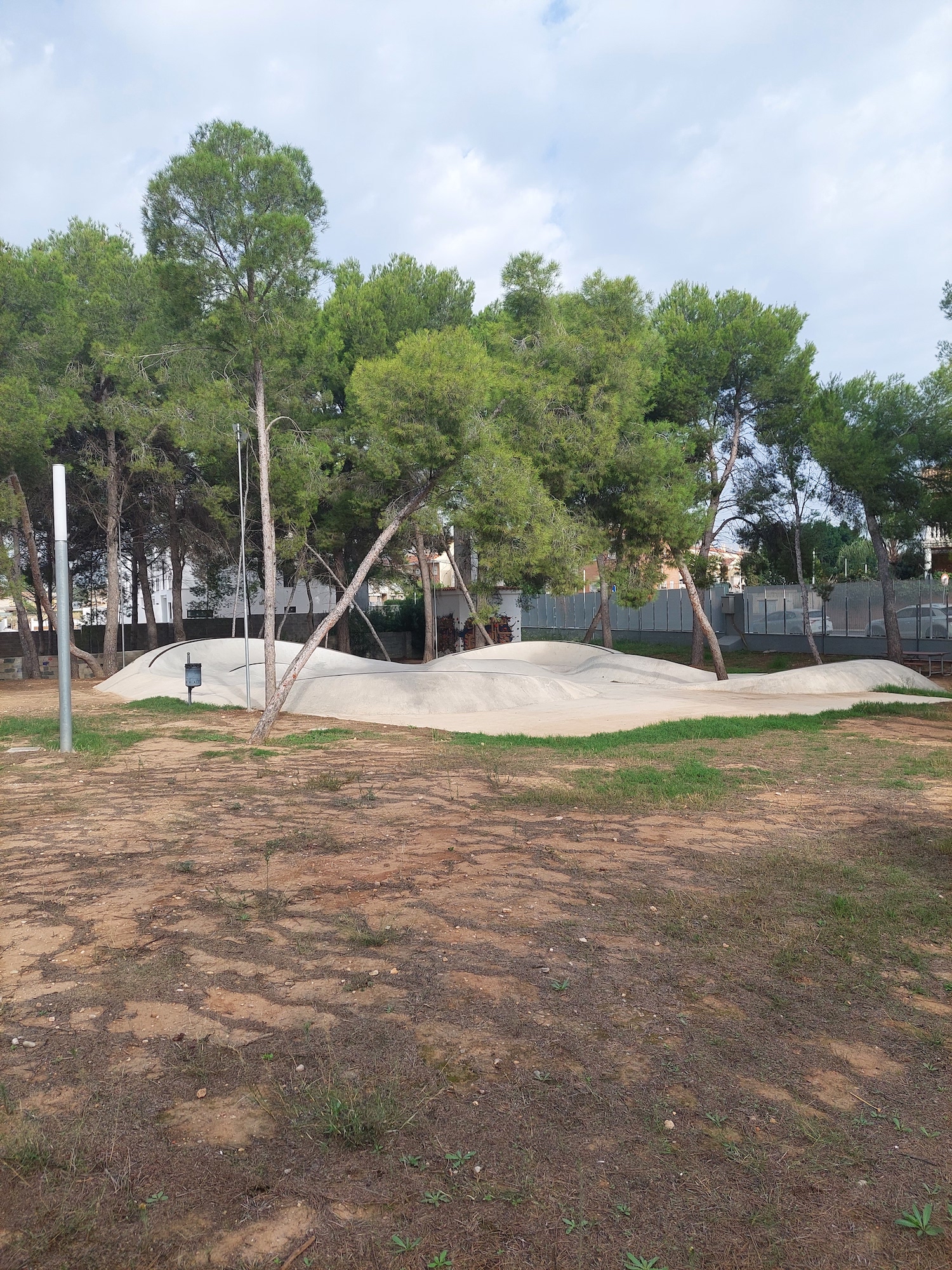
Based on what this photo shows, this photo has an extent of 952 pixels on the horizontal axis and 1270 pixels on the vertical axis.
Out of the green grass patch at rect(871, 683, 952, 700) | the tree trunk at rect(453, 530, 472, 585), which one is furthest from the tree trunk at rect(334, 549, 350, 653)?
the green grass patch at rect(871, 683, 952, 700)

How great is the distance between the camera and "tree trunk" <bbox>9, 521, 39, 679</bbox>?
65.8 feet

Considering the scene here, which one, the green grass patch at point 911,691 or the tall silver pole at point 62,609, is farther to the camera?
the green grass patch at point 911,691

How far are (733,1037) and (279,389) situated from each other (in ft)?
41.2

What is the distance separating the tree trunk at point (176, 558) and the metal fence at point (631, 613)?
11537mm

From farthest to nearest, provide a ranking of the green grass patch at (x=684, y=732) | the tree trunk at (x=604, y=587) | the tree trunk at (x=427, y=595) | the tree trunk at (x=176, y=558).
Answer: the tree trunk at (x=176, y=558)
the tree trunk at (x=427, y=595)
the tree trunk at (x=604, y=587)
the green grass patch at (x=684, y=732)

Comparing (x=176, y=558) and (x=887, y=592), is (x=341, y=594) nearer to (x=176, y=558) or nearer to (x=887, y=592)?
(x=176, y=558)

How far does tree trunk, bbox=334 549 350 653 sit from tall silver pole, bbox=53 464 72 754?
1252 centimetres

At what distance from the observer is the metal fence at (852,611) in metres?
24.8

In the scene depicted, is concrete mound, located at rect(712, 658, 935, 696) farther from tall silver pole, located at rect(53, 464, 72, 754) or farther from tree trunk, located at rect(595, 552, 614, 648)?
tall silver pole, located at rect(53, 464, 72, 754)

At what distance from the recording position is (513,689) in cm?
1588

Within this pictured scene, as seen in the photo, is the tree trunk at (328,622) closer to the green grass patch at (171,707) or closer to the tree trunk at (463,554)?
the green grass patch at (171,707)

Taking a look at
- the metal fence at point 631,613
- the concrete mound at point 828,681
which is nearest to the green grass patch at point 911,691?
the concrete mound at point 828,681

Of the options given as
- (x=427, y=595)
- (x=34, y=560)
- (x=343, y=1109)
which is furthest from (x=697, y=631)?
(x=343, y=1109)

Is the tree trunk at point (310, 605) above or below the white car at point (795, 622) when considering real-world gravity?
above
